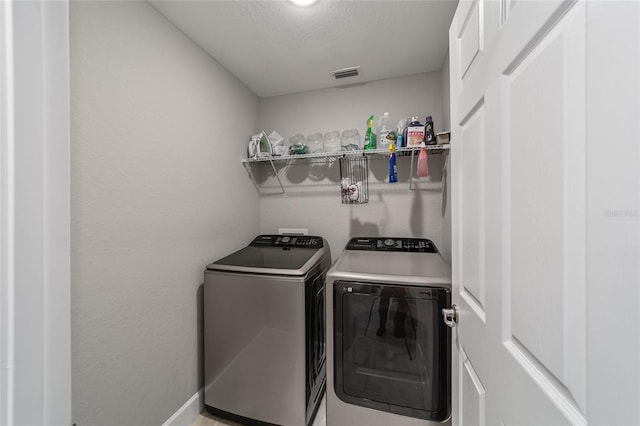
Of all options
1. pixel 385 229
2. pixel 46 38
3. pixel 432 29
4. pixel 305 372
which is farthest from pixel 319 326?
pixel 432 29

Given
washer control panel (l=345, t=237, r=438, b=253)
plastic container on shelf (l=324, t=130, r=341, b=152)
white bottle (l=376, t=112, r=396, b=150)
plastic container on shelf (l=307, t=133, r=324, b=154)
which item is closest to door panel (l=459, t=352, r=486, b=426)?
washer control panel (l=345, t=237, r=438, b=253)

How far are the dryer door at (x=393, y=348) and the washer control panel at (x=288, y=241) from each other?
25.5 inches

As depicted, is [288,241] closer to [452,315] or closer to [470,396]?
[452,315]

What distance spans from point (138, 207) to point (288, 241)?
1.07 metres

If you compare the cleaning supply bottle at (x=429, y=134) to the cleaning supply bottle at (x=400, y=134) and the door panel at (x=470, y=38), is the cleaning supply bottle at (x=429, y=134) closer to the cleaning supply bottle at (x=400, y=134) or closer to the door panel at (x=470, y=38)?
the cleaning supply bottle at (x=400, y=134)

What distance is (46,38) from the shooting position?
2.06ft

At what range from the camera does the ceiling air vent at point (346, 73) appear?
1.85 metres

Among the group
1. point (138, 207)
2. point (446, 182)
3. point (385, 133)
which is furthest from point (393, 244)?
point (138, 207)

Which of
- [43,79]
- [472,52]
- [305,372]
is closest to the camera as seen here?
[43,79]

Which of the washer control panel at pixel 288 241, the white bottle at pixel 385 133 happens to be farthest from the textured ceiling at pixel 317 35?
the washer control panel at pixel 288 241

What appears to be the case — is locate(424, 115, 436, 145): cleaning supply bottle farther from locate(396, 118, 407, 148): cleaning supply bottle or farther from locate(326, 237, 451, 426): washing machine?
locate(326, 237, 451, 426): washing machine

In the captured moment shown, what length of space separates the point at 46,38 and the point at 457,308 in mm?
1593

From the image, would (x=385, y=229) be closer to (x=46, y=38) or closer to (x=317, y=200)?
(x=317, y=200)

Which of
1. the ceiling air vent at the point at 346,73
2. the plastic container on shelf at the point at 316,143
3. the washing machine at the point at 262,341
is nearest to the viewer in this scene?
the washing machine at the point at 262,341
